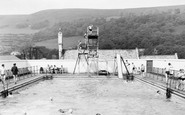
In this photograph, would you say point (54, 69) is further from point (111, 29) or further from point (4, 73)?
point (111, 29)

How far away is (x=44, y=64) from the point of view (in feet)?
131

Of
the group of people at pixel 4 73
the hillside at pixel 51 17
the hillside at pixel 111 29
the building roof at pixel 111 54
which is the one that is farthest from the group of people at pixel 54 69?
the hillside at pixel 51 17

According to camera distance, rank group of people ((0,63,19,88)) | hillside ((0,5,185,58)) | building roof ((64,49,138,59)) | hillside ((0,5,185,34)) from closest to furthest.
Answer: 1. group of people ((0,63,19,88))
2. building roof ((64,49,138,59))
3. hillside ((0,5,185,58))
4. hillside ((0,5,185,34))

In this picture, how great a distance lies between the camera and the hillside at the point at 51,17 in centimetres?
15225

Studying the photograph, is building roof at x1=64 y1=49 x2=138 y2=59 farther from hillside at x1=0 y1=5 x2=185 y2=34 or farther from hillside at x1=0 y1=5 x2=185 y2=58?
hillside at x1=0 y1=5 x2=185 y2=34

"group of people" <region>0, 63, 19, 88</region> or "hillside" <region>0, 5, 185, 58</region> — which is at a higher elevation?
"hillside" <region>0, 5, 185, 58</region>

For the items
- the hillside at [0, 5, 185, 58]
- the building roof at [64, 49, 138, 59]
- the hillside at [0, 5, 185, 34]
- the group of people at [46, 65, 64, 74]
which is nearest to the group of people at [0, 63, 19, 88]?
the group of people at [46, 65, 64, 74]

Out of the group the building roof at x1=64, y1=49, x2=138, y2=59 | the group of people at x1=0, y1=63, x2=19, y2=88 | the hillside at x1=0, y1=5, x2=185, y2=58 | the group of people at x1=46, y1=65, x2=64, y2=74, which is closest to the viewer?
the group of people at x1=0, y1=63, x2=19, y2=88

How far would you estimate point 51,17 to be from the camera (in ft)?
577

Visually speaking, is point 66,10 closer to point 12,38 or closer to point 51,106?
point 12,38

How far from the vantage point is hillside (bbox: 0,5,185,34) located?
152 meters

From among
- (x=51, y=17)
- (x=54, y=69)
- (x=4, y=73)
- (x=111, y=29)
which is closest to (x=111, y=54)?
(x=54, y=69)

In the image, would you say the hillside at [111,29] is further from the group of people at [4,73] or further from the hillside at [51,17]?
the group of people at [4,73]

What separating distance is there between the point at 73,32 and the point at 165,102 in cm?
10969
